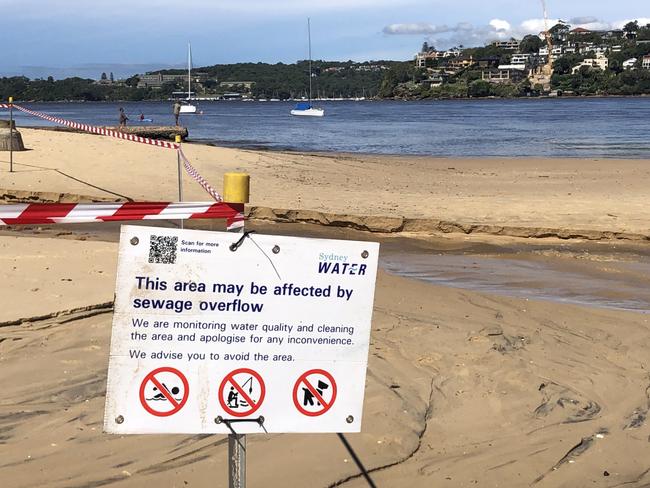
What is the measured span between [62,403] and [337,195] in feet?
38.4

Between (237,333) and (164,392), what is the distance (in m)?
0.33

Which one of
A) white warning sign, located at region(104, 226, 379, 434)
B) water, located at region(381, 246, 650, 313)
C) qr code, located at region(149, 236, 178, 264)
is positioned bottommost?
water, located at region(381, 246, 650, 313)

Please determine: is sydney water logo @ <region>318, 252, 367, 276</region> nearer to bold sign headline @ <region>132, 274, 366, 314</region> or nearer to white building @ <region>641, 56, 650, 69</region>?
bold sign headline @ <region>132, 274, 366, 314</region>

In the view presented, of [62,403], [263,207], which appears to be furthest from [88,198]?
[62,403]

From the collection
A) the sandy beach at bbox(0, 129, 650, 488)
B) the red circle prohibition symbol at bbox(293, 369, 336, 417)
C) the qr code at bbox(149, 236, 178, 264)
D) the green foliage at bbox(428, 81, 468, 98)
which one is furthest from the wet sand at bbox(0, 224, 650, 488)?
the green foliage at bbox(428, 81, 468, 98)

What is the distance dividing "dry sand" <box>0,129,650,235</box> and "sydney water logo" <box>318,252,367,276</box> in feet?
35.5

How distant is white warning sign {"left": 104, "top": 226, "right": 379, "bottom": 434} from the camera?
3236mm

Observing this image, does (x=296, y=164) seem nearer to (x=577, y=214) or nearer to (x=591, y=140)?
(x=577, y=214)

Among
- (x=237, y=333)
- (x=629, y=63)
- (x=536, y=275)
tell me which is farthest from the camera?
(x=629, y=63)

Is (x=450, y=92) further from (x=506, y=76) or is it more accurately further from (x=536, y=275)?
(x=536, y=275)

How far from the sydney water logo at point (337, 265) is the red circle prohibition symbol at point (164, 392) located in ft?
2.05

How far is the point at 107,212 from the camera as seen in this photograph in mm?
5332

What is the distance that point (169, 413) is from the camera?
3.29 m

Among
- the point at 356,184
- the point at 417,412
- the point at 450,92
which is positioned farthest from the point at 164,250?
the point at 450,92
